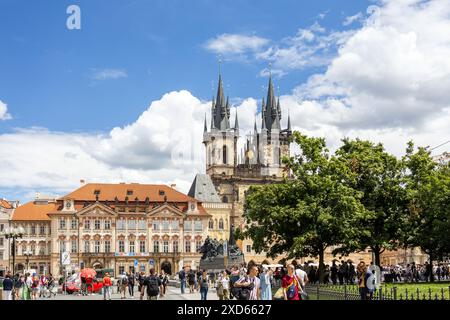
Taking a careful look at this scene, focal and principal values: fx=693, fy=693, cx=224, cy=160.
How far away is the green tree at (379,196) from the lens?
A: 170 ft

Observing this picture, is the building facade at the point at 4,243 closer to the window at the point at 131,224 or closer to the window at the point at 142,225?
the window at the point at 131,224

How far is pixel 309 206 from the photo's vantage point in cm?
4922

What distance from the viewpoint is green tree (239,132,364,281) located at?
160ft

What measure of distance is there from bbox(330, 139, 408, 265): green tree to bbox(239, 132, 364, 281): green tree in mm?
1708

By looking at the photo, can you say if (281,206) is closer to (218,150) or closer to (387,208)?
(387,208)

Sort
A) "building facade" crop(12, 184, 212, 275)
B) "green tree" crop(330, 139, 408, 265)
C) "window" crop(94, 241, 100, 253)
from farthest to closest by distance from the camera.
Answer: "window" crop(94, 241, 100, 253), "building facade" crop(12, 184, 212, 275), "green tree" crop(330, 139, 408, 265)

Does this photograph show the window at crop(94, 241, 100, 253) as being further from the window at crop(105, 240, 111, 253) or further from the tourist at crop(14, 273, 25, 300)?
the tourist at crop(14, 273, 25, 300)

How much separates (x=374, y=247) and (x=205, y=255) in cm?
1324

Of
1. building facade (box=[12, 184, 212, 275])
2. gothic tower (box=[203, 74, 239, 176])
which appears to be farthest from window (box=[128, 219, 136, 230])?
gothic tower (box=[203, 74, 239, 176])

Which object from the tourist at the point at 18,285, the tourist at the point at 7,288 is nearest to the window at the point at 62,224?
the tourist at the point at 18,285

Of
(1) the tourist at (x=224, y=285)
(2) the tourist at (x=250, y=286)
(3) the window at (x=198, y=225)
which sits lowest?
(1) the tourist at (x=224, y=285)

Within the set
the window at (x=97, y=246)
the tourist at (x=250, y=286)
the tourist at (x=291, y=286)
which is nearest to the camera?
the tourist at (x=291, y=286)

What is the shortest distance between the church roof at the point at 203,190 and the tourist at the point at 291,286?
104m
